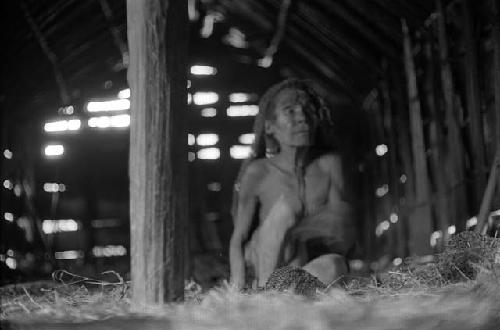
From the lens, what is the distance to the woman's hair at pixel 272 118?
6059mm

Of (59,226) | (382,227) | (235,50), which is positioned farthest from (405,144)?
(59,226)

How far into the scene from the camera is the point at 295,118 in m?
5.95

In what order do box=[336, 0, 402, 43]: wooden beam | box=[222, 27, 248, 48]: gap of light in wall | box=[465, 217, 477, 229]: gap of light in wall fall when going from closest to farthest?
box=[465, 217, 477, 229]: gap of light in wall
box=[336, 0, 402, 43]: wooden beam
box=[222, 27, 248, 48]: gap of light in wall

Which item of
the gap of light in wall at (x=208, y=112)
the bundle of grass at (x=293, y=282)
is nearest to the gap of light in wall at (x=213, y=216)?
the gap of light in wall at (x=208, y=112)

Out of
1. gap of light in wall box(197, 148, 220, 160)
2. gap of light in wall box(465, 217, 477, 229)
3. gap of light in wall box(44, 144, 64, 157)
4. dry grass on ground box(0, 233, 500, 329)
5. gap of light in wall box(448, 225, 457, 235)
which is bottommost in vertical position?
dry grass on ground box(0, 233, 500, 329)

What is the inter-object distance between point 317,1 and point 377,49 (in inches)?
40.1

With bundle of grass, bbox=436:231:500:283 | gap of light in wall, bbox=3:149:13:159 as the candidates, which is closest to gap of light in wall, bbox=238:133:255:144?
gap of light in wall, bbox=3:149:13:159

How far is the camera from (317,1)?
31.3 ft

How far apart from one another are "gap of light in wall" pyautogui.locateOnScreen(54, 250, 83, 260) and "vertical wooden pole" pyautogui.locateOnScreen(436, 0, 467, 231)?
21.2ft

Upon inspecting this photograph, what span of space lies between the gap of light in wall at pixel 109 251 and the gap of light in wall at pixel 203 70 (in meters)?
2.75

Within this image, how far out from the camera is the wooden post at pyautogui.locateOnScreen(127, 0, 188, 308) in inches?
119

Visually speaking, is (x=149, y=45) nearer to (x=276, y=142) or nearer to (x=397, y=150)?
(x=276, y=142)

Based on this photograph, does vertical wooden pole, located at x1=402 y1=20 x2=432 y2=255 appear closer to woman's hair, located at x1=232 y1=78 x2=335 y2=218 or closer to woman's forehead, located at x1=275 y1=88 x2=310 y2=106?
woman's hair, located at x1=232 y1=78 x2=335 y2=218

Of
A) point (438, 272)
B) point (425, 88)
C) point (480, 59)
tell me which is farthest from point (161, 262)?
point (425, 88)
